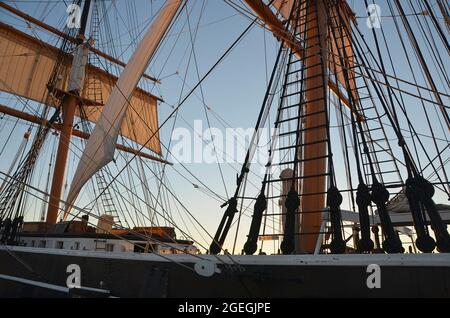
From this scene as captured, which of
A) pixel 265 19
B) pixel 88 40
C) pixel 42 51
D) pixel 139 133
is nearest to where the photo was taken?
pixel 265 19

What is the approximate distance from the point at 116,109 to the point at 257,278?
486 centimetres

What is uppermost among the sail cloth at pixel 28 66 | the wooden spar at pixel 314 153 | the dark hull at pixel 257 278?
the sail cloth at pixel 28 66

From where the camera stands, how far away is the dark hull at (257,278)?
307cm

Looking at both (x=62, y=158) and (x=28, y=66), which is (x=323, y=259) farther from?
(x=28, y=66)

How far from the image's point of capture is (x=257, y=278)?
145 inches

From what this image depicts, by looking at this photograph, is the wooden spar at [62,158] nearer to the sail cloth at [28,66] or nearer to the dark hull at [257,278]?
the sail cloth at [28,66]

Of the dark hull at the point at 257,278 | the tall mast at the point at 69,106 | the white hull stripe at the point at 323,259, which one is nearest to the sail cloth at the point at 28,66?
the tall mast at the point at 69,106

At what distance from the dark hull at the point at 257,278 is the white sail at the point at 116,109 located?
1.85 m

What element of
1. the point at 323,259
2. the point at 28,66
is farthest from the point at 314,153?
the point at 28,66

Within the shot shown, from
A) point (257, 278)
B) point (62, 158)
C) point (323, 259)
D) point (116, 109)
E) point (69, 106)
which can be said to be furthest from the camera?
point (69, 106)
